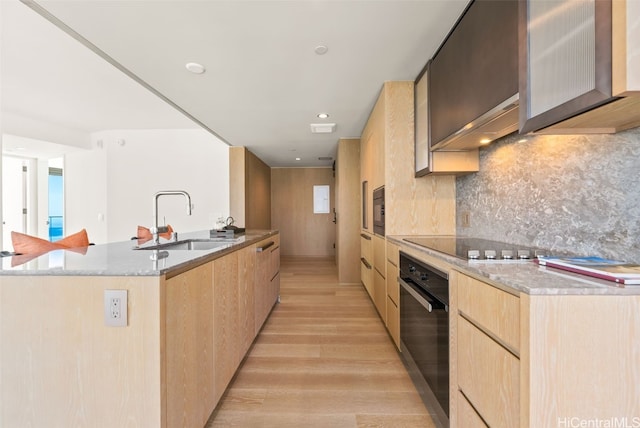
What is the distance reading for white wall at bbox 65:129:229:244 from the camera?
5207mm

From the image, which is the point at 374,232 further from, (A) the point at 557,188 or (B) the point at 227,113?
(B) the point at 227,113

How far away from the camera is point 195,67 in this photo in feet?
7.61

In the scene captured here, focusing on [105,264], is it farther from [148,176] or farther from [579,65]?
[148,176]

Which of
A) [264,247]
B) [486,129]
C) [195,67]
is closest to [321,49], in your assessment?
[195,67]

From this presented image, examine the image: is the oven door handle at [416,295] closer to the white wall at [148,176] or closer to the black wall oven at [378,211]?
the black wall oven at [378,211]

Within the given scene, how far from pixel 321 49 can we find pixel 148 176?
4645mm

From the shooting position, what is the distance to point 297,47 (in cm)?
205

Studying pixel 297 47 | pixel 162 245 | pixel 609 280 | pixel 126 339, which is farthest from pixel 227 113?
pixel 609 280

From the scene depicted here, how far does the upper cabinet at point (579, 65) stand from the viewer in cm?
75

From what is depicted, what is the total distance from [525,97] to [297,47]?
1595mm

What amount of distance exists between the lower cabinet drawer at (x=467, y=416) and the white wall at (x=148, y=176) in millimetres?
4752

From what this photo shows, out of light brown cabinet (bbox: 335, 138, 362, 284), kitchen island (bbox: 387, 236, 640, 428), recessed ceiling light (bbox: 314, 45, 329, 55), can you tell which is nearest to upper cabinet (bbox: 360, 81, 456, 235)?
recessed ceiling light (bbox: 314, 45, 329, 55)

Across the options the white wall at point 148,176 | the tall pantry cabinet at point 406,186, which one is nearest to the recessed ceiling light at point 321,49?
the tall pantry cabinet at point 406,186

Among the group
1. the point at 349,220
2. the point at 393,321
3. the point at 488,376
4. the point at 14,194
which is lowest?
the point at 393,321
